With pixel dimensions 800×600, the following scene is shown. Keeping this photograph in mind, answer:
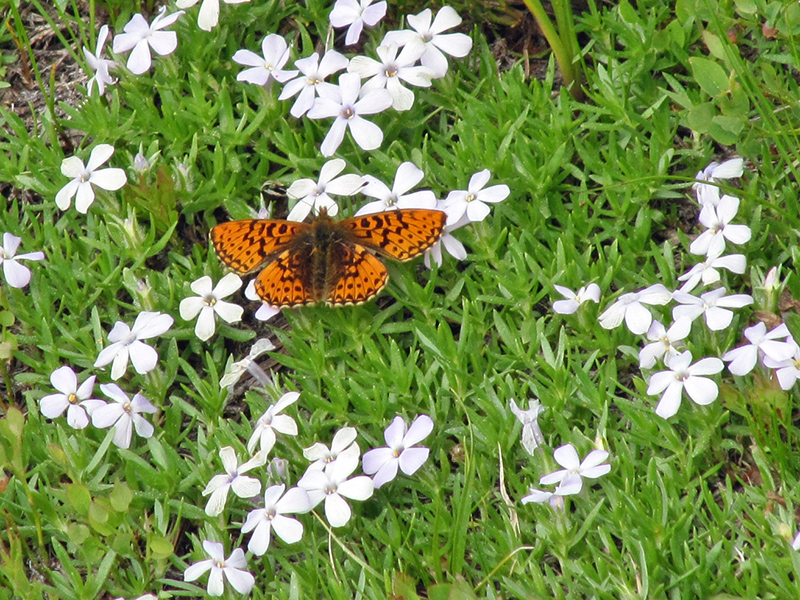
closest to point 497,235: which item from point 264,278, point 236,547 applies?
point 264,278

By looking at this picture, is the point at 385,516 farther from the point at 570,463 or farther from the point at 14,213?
the point at 14,213

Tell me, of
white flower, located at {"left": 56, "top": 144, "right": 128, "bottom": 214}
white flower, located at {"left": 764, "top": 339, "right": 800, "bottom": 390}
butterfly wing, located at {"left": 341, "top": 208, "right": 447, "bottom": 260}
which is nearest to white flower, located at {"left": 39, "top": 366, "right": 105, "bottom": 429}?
white flower, located at {"left": 56, "top": 144, "right": 128, "bottom": 214}

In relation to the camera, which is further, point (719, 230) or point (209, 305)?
point (209, 305)

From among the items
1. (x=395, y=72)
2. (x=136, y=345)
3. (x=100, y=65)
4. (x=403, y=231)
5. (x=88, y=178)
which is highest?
(x=100, y=65)

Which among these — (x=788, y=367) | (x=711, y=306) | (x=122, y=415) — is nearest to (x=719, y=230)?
(x=711, y=306)

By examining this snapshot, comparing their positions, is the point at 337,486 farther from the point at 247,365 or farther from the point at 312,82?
the point at 312,82

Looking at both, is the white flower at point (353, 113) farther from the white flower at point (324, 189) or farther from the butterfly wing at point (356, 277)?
the butterfly wing at point (356, 277)
